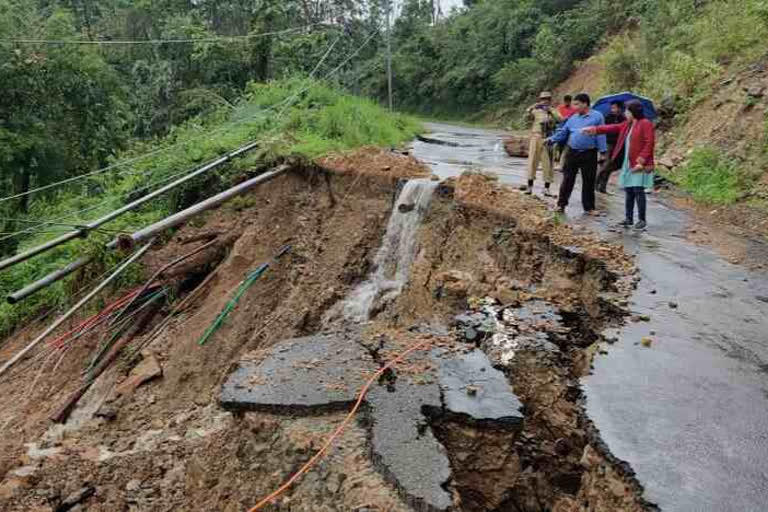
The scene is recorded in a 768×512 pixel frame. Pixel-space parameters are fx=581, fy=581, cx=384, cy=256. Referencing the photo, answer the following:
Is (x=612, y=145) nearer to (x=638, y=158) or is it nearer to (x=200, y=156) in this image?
(x=638, y=158)

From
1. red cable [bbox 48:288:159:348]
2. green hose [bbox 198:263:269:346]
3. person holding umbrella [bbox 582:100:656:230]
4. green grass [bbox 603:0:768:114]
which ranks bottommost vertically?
red cable [bbox 48:288:159:348]

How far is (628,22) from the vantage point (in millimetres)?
25984

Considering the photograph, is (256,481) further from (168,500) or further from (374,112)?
(374,112)

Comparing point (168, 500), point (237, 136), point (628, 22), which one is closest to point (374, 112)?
point (237, 136)

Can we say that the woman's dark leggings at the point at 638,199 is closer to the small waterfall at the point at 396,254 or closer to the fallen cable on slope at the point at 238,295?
the small waterfall at the point at 396,254

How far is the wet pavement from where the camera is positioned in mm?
3084

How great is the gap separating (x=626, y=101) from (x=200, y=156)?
7728 millimetres

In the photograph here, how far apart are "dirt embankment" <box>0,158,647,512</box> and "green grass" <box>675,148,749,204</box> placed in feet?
14.3

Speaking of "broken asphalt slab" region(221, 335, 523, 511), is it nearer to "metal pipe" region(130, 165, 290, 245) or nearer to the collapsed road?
the collapsed road

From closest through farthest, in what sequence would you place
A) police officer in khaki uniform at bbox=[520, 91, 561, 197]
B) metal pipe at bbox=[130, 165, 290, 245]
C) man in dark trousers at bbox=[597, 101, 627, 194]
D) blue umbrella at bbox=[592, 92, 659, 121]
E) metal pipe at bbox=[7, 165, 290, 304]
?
metal pipe at bbox=[7, 165, 290, 304] → metal pipe at bbox=[130, 165, 290, 245] → blue umbrella at bbox=[592, 92, 659, 121] → police officer in khaki uniform at bbox=[520, 91, 561, 197] → man in dark trousers at bbox=[597, 101, 627, 194]

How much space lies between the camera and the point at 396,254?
8703mm

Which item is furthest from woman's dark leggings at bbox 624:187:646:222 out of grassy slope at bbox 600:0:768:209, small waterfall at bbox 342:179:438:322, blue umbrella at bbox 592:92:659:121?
grassy slope at bbox 600:0:768:209

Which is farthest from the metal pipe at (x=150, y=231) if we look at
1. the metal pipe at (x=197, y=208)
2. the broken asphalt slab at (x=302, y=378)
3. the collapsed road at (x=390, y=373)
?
the broken asphalt slab at (x=302, y=378)

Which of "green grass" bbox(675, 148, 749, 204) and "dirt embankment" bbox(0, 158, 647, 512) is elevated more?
"green grass" bbox(675, 148, 749, 204)
